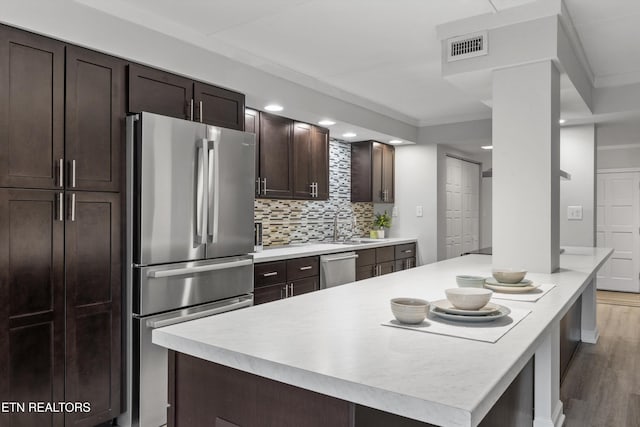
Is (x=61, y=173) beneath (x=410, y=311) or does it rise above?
above

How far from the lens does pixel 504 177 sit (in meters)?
2.79

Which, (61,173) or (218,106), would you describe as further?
(218,106)

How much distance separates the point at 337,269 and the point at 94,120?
8.07 feet

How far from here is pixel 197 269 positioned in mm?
2723

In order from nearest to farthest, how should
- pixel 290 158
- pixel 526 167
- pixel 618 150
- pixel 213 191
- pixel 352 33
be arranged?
1. pixel 526 167
2. pixel 213 191
3. pixel 352 33
4. pixel 290 158
5. pixel 618 150

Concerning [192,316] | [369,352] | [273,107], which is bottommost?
[192,316]

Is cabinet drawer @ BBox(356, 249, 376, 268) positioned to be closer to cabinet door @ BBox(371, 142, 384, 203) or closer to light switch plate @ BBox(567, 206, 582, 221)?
cabinet door @ BBox(371, 142, 384, 203)

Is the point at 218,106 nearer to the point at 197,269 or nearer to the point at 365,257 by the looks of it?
the point at 197,269

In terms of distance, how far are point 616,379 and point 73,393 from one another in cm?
347

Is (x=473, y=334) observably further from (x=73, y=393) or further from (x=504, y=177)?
(x=73, y=393)

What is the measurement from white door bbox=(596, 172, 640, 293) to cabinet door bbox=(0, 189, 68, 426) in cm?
732

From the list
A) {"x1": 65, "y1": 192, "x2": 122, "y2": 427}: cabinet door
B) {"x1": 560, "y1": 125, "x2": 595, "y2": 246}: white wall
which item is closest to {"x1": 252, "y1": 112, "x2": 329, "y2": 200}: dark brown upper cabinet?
{"x1": 65, "y1": 192, "x2": 122, "y2": 427}: cabinet door

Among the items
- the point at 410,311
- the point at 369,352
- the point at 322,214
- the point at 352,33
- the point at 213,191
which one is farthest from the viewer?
the point at 322,214

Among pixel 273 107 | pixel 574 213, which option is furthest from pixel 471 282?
pixel 574 213
